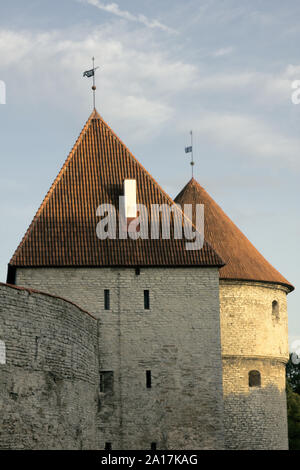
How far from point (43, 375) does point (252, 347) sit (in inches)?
480

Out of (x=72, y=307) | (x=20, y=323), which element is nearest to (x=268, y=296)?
(x=72, y=307)

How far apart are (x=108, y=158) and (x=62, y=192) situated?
203cm

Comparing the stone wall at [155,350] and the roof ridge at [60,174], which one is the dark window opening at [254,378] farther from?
the roof ridge at [60,174]

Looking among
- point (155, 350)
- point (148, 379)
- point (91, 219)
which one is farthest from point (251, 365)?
point (91, 219)

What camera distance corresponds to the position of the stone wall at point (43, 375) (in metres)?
18.2

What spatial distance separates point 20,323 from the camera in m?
18.8

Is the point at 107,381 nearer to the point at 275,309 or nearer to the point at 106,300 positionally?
the point at 106,300

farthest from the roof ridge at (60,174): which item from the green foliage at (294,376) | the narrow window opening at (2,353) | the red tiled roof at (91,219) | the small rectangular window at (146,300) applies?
the green foliage at (294,376)

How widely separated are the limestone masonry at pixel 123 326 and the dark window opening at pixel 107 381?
3 centimetres

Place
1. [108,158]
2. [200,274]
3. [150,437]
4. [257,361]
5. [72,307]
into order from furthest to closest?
[257,361] → [108,158] → [200,274] → [150,437] → [72,307]

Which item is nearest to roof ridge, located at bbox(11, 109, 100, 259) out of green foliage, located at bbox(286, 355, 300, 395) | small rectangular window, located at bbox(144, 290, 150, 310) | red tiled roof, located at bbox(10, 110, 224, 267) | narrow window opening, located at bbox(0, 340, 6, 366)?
red tiled roof, located at bbox(10, 110, 224, 267)

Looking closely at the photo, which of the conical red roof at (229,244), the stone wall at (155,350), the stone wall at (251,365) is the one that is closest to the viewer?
the stone wall at (155,350)

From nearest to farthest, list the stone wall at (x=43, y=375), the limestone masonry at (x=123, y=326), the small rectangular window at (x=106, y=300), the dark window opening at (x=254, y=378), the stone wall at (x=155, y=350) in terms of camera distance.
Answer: the stone wall at (x=43, y=375) < the limestone masonry at (x=123, y=326) < the stone wall at (x=155, y=350) < the small rectangular window at (x=106, y=300) < the dark window opening at (x=254, y=378)
